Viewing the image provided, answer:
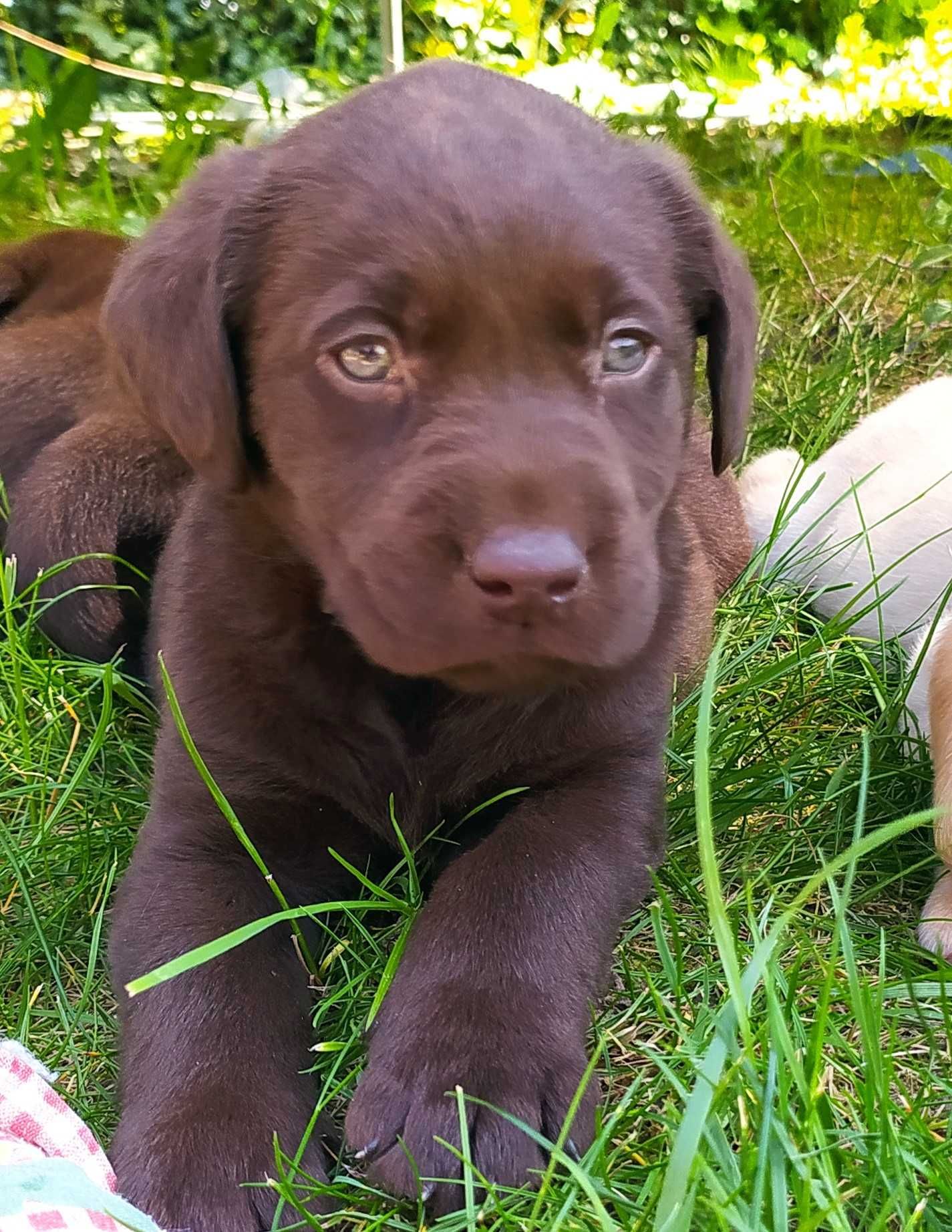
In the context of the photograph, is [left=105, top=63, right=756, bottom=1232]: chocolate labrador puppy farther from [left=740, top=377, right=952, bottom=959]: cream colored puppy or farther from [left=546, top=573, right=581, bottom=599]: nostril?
[left=740, top=377, right=952, bottom=959]: cream colored puppy

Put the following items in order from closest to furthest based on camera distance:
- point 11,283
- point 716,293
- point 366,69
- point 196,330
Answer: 1. point 196,330
2. point 716,293
3. point 11,283
4. point 366,69

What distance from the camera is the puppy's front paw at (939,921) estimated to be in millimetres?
1794

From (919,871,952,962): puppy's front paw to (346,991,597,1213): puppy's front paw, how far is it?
615mm

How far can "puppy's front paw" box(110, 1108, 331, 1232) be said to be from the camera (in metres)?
1.36

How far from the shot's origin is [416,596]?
1471mm

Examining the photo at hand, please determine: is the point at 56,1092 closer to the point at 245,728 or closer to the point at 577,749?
the point at 245,728

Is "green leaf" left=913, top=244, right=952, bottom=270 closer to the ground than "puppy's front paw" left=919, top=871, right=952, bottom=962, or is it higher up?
higher up

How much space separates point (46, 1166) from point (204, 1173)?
0.18 m

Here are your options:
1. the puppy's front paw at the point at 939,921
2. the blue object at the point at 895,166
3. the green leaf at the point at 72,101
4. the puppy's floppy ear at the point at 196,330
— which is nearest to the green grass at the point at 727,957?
the puppy's front paw at the point at 939,921

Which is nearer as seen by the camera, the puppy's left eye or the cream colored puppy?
the puppy's left eye

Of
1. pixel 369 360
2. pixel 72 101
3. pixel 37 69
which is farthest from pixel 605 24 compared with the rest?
pixel 369 360

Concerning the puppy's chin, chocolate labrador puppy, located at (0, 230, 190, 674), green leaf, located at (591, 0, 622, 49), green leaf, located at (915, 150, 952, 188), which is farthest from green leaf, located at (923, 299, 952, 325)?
green leaf, located at (591, 0, 622, 49)

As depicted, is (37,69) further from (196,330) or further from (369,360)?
(369,360)

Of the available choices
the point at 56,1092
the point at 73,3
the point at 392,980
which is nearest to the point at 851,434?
the point at 392,980
